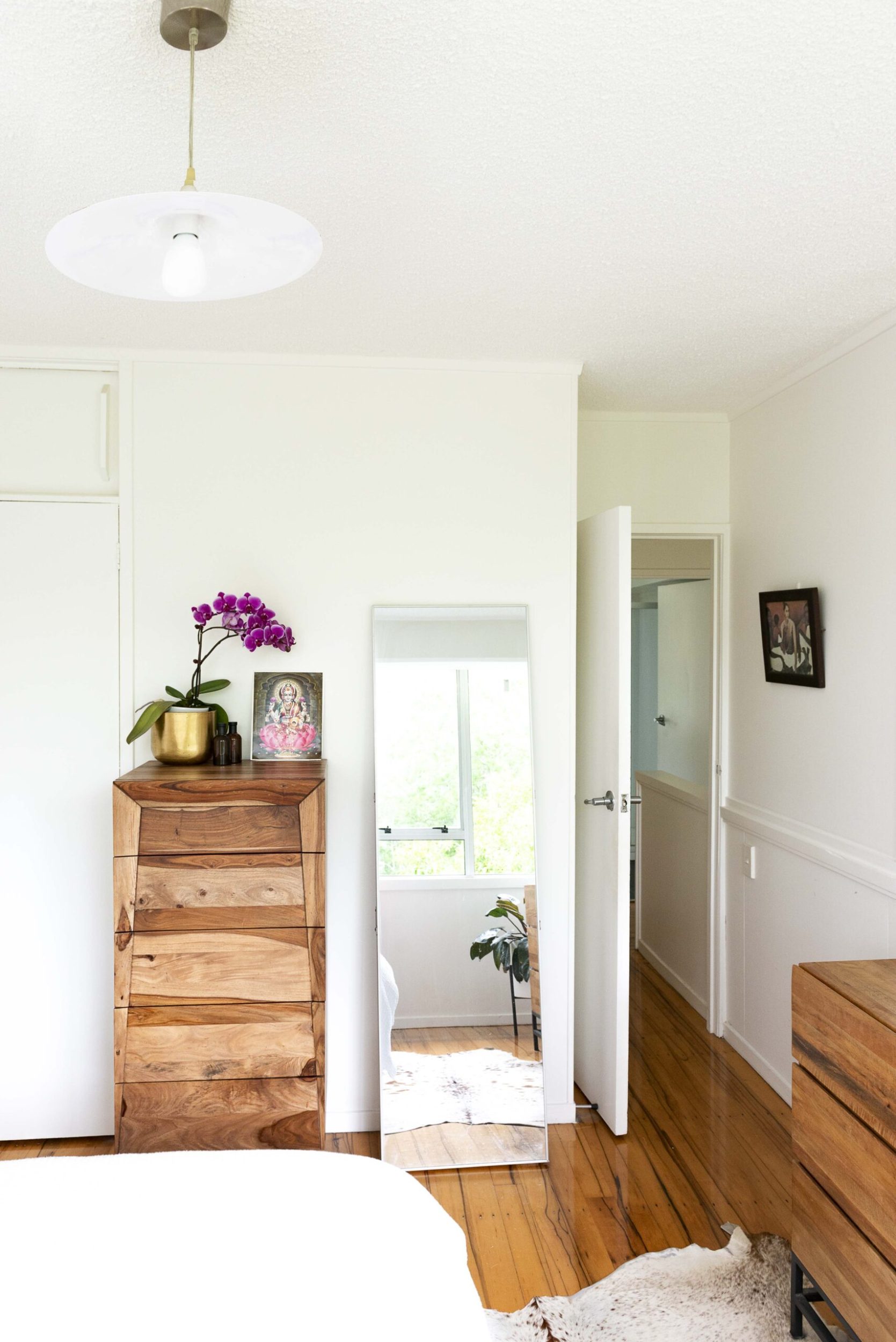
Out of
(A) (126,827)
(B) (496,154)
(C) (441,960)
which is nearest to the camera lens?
(B) (496,154)

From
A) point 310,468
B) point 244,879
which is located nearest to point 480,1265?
point 244,879

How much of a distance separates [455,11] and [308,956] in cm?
215

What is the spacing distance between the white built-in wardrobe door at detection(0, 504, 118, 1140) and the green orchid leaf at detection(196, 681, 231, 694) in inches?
11.9

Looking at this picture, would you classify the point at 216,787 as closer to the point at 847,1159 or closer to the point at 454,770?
the point at 454,770

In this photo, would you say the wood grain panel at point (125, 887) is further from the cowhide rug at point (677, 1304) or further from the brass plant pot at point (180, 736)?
the cowhide rug at point (677, 1304)

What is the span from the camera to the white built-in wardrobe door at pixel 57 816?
119 inches

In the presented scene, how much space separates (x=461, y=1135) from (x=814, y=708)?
1757 mm

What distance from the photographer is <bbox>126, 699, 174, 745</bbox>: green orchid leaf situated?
2.72 metres

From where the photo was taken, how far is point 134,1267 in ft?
4.33

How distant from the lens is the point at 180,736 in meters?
2.81

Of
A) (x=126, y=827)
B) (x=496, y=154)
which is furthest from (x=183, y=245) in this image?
(x=126, y=827)

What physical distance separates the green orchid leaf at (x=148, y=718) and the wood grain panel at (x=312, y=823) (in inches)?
20.9

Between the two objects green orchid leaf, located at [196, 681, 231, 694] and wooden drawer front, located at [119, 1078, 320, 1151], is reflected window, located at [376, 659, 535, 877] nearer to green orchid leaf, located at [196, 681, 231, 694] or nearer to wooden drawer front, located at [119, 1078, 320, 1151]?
green orchid leaf, located at [196, 681, 231, 694]

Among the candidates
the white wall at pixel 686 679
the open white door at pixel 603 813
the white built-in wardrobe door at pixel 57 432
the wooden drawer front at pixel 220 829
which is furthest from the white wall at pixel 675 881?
the white built-in wardrobe door at pixel 57 432
